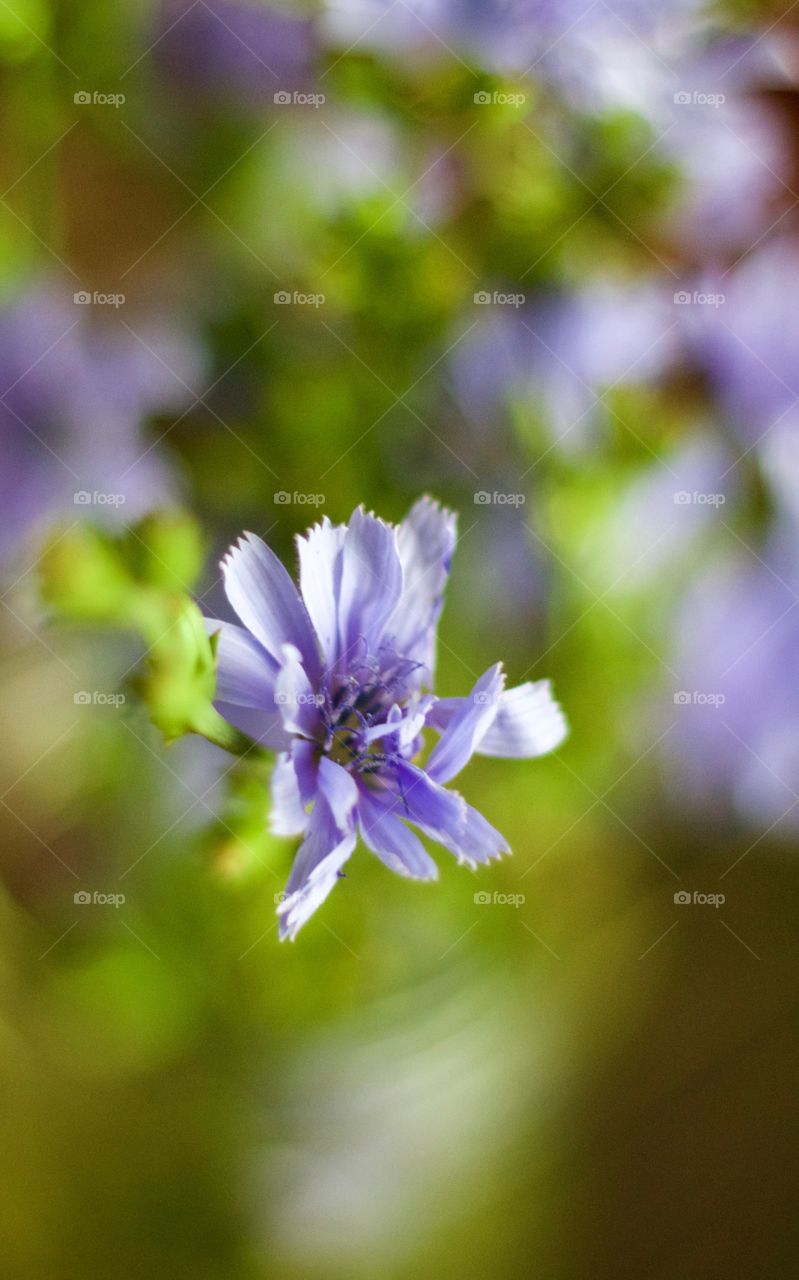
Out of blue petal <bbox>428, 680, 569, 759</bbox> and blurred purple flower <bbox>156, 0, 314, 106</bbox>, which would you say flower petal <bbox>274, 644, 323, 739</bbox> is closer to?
blue petal <bbox>428, 680, 569, 759</bbox>

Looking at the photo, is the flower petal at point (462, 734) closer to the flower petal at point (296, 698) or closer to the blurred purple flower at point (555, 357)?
the flower petal at point (296, 698)

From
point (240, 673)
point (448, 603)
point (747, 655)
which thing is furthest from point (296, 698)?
point (747, 655)

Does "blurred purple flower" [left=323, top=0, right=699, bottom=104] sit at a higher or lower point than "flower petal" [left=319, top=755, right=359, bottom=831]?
higher

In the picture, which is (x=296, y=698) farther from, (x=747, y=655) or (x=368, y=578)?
(x=747, y=655)

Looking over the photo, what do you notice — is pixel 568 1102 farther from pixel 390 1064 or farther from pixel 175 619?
pixel 175 619

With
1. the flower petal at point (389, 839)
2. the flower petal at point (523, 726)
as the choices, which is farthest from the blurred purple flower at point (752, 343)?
the flower petal at point (389, 839)

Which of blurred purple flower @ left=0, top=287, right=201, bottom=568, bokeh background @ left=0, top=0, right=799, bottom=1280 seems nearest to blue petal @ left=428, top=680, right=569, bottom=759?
bokeh background @ left=0, top=0, right=799, bottom=1280

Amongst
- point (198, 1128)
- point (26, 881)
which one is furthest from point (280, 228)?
point (198, 1128)
